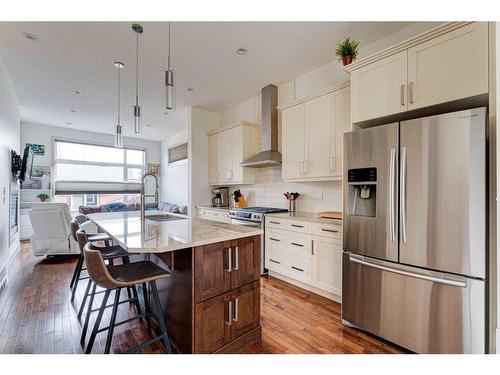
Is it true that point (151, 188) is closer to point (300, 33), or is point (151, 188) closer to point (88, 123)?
point (88, 123)

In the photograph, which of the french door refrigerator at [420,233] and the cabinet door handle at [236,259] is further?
Answer: the cabinet door handle at [236,259]

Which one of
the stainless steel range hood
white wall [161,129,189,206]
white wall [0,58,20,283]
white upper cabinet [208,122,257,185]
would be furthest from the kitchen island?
white wall [161,129,189,206]

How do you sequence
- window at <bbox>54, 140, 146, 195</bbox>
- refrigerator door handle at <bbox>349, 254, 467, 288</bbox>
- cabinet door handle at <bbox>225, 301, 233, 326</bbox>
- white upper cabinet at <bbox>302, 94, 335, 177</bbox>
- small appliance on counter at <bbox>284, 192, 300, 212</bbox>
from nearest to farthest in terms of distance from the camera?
refrigerator door handle at <bbox>349, 254, 467, 288</bbox>
cabinet door handle at <bbox>225, 301, 233, 326</bbox>
white upper cabinet at <bbox>302, 94, 335, 177</bbox>
small appliance on counter at <bbox>284, 192, 300, 212</bbox>
window at <bbox>54, 140, 146, 195</bbox>

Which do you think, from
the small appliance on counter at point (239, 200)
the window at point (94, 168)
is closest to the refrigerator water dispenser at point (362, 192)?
the small appliance on counter at point (239, 200)

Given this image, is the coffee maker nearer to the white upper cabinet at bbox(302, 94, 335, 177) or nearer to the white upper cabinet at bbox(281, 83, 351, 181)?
the white upper cabinet at bbox(281, 83, 351, 181)

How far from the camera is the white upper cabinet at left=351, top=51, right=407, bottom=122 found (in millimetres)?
1832

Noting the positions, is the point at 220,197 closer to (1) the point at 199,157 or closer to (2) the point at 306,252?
(1) the point at 199,157

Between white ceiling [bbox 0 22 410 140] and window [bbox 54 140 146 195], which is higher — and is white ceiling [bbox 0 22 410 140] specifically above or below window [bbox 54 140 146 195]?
above

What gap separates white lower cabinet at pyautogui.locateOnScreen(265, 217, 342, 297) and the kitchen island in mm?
1005

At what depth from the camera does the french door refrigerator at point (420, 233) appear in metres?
1.44

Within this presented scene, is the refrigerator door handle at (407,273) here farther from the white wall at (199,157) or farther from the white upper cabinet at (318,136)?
the white wall at (199,157)

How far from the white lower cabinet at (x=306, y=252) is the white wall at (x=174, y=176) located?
400 cm
